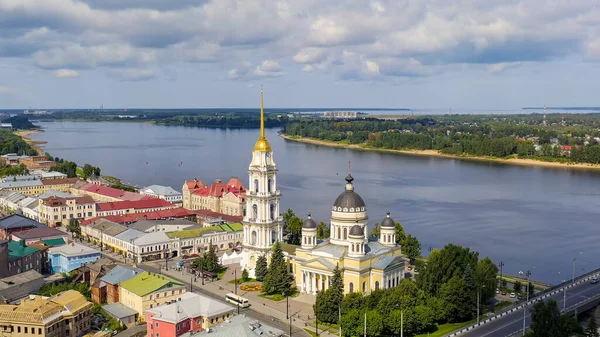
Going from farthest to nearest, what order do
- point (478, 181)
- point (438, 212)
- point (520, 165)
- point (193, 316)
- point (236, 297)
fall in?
point (520, 165)
point (478, 181)
point (438, 212)
point (236, 297)
point (193, 316)

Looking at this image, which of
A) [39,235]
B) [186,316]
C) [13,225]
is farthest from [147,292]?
[13,225]

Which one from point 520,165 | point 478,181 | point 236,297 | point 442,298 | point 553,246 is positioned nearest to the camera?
point 442,298

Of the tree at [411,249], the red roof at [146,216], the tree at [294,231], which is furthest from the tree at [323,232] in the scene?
the red roof at [146,216]

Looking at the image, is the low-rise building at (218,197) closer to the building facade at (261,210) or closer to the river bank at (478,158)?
the building facade at (261,210)

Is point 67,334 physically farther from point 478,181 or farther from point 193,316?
point 478,181

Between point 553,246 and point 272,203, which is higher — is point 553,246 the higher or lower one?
the lower one

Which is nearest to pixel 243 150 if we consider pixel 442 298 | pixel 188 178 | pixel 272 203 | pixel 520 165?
pixel 188 178
